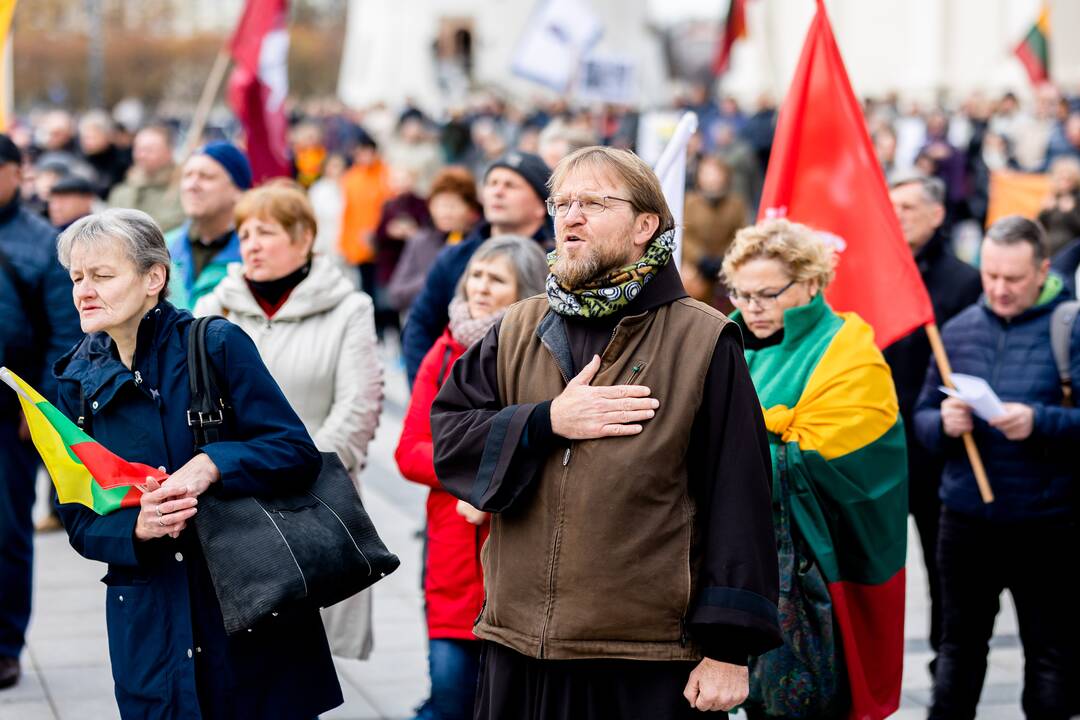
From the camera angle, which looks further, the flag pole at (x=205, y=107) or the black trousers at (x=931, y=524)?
the flag pole at (x=205, y=107)

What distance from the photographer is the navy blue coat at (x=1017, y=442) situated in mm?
5375

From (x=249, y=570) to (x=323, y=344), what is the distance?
5.56 ft

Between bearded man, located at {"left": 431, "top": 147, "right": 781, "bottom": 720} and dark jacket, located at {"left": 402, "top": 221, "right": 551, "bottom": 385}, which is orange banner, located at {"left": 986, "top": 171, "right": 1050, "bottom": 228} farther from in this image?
bearded man, located at {"left": 431, "top": 147, "right": 781, "bottom": 720}

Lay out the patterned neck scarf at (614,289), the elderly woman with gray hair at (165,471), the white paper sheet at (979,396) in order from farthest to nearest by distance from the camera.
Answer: the white paper sheet at (979,396), the elderly woman with gray hair at (165,471), the patterned neck scarf at (614,289)

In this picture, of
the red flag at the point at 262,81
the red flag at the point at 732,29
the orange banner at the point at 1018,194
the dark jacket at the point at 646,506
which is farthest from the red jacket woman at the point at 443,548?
the red flag at the point at 732,29

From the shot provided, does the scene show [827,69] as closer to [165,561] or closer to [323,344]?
[323,344]

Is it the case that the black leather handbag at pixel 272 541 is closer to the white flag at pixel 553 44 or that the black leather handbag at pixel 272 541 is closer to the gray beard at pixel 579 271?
the gray beard at pixel 579 271

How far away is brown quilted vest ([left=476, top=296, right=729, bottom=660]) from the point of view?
3.51m

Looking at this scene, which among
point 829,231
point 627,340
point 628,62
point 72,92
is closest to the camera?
point 627,340

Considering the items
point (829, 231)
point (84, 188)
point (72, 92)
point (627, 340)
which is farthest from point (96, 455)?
point (72, 92)

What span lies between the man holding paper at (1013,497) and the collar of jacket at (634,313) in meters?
1.95

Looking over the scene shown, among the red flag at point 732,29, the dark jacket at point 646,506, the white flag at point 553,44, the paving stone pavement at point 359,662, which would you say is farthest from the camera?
the red flag at point 732,29

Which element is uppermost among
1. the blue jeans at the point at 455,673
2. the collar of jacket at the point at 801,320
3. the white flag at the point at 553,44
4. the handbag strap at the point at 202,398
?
the white flag at the point at 553,44

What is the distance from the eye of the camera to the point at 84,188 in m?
8.77
